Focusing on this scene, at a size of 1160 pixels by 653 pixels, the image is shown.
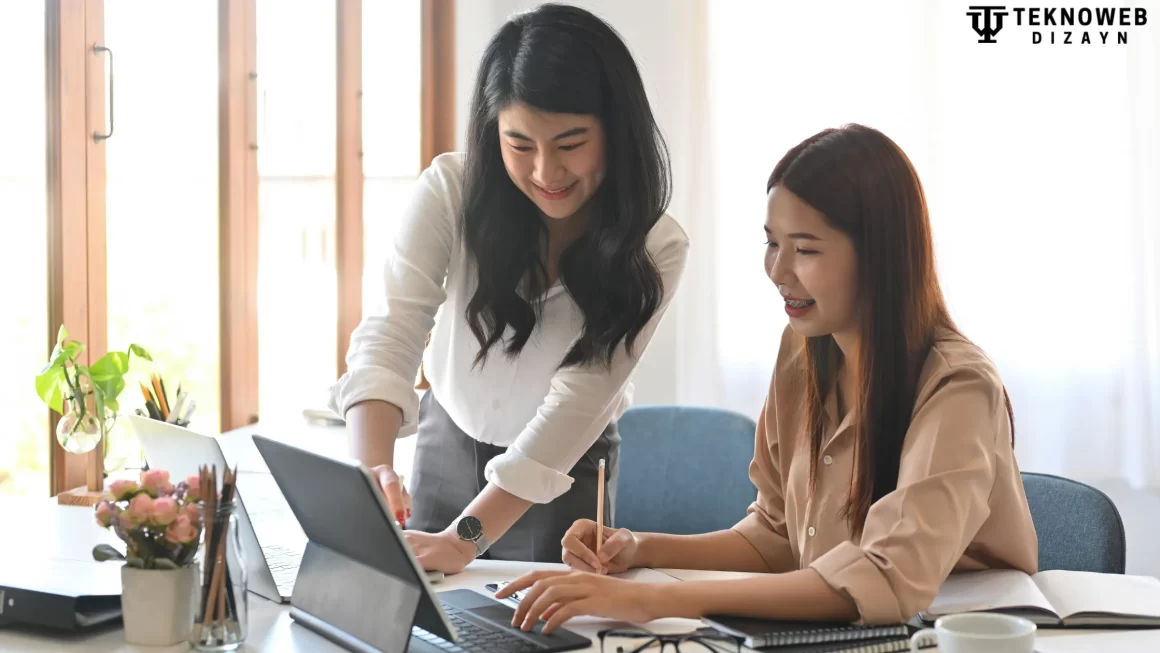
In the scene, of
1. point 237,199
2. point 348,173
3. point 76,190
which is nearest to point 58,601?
point 76,190

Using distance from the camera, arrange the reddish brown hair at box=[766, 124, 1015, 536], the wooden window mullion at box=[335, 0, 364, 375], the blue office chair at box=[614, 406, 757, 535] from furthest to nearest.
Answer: the wooden window mullion at box=[335, 0, 364, 375] → the blue office chair at box=[614, 406, 757, 535] → the reddish brown hair at box=[766, 124, 1015, 536]

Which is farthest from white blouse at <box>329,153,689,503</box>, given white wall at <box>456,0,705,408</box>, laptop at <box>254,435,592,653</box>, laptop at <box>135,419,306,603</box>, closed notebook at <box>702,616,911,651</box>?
white wall at <box>456,0,705,408</box>

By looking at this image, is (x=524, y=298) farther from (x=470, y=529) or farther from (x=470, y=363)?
(x=470, y=529)

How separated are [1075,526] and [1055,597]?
421mm

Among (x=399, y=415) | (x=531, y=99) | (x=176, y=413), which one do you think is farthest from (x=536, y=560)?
(x=176, y=413)

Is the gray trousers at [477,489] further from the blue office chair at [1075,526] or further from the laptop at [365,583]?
the blue office chair at [1075,526]

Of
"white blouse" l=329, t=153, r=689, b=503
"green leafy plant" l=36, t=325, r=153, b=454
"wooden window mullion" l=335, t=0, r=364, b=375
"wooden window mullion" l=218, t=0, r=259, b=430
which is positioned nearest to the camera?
"white blouse" l=329, t=153, r=689, b=503

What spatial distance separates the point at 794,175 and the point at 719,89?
2.22m

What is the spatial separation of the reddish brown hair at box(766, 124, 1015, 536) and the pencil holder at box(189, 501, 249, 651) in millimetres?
736

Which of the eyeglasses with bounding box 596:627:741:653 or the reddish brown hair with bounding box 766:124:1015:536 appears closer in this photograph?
the eyeglasses with bounding box 596:627:741:653

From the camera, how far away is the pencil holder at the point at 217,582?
3.74 feet

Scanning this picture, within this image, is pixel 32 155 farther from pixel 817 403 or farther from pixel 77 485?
pixel 817 403

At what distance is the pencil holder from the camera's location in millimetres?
1139

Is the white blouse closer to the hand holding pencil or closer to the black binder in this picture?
the hand holding pencil
